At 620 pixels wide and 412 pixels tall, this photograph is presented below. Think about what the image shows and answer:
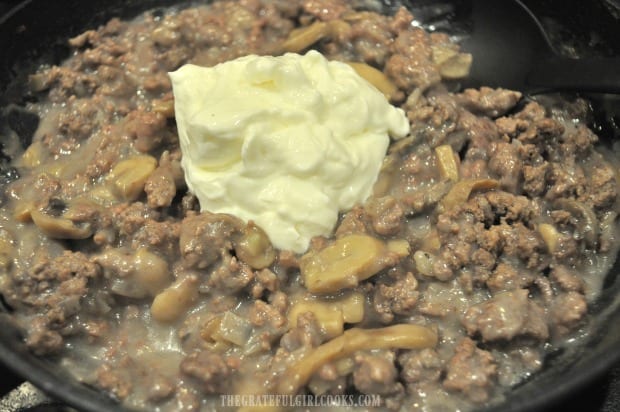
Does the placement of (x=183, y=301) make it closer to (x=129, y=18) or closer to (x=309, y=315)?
(x=309, y=315)

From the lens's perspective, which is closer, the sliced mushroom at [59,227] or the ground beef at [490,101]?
the sliced mushroom at [59,227]

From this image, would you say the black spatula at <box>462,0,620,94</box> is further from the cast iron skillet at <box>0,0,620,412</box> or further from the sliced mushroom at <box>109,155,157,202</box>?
the sliced mushroom at <box>109,155,157,202</box>

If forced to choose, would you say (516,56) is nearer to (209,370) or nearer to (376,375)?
(376,375)

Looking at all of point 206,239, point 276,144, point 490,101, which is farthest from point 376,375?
point 490,101

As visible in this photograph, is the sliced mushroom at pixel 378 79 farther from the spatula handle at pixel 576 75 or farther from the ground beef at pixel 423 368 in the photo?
the ground beef at pixel 423 368

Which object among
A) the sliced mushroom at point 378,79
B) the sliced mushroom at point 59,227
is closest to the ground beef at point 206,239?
the sliced mushroom at point 59,227

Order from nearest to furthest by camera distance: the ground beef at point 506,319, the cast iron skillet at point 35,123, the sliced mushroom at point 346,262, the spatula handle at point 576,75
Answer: the cast iron skillet at point 35,123
the ground beef at point 506,319
the sliced mushroom at point 346,262
the spatula handle at point 576,75
